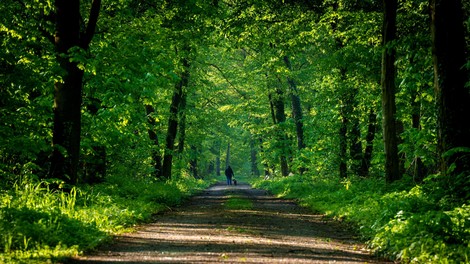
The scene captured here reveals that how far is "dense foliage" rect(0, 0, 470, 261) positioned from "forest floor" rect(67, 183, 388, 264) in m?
0.55

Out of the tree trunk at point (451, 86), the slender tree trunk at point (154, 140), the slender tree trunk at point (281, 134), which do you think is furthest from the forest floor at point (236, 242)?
the slender tree trunk at point (281, 134)

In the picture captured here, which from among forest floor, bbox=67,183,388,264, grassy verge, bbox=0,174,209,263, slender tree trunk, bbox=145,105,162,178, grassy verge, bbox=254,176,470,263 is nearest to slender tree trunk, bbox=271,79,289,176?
slender tree trunk, bbox=145,105,162,178

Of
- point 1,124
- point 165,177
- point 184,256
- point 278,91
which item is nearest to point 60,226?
point 184,256

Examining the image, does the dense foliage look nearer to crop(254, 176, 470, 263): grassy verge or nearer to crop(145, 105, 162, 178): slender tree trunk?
crop(254, 176, 470, 263): grassy verge

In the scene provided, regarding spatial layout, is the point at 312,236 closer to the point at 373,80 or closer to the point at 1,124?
the point at 1,124

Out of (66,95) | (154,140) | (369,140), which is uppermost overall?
(66,95)

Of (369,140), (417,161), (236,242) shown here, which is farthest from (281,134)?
(236,242)

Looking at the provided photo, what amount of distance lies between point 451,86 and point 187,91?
1837cm

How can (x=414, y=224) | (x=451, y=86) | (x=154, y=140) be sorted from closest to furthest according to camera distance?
(x=414, y=224), (x=451, y=86), (x=154, y=140)

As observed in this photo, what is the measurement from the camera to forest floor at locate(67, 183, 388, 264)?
6836 mm

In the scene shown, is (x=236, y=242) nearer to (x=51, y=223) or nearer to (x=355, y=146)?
(x=51, y=223)

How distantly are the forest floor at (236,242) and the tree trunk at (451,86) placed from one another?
2.66 metres

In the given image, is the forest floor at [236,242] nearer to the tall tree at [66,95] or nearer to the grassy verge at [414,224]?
the grassy verge at [414,224]

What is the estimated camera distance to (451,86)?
9133 mm
